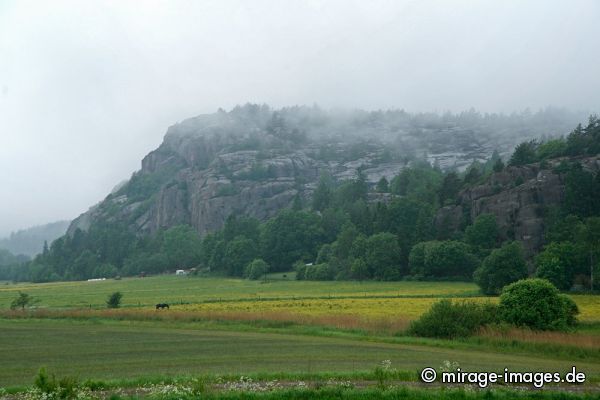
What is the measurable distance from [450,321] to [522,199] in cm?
9513

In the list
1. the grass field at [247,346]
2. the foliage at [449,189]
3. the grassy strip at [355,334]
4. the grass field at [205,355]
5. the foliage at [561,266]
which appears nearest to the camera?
the grass field at [205,355]

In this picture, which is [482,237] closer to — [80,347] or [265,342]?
[265,342]

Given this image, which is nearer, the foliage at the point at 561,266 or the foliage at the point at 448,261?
the foliage at the point at 561,266

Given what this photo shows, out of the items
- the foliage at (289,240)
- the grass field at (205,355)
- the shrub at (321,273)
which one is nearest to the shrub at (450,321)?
the grass field at (205,355)

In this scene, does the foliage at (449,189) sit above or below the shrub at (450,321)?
above

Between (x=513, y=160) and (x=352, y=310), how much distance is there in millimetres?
98173

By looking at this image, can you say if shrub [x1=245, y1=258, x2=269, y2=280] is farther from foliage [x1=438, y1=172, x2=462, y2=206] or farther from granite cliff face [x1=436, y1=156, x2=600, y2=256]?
foliage [x1=438, y1=172, x2=462, y2=206]

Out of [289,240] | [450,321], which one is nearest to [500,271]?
[450,321]

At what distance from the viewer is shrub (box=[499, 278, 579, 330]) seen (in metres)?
40.7

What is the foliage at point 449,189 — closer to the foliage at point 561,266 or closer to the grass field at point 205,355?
the foliage at point 561,266

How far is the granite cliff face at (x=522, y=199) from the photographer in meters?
120

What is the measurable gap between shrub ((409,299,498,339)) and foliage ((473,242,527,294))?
48437 millimetres

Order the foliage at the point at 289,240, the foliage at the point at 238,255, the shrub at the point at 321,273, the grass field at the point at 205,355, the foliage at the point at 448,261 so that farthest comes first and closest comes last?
1. the foliage at the point at 289,240
2. the foliage at the point at 238,255
3. the shrub at the point at 321,273
4. the foliage at the point at 448,261
5. the grass field at the point at 205,355

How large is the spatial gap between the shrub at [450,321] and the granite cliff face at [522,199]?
85010 millimetres
